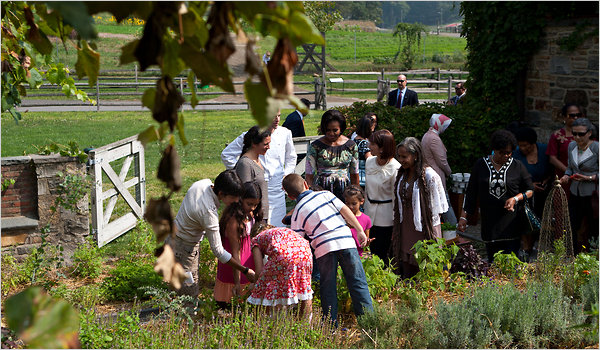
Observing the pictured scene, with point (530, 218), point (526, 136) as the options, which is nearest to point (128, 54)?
point (530, 218)

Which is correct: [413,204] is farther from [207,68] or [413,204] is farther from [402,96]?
[402,96]

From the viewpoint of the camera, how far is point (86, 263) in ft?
22.7

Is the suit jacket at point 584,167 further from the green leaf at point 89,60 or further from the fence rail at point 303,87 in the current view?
the fence rail at point 303,87

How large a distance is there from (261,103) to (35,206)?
6258 mm

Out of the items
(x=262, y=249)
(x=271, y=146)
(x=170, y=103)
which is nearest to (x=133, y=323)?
(x=262, y=249)

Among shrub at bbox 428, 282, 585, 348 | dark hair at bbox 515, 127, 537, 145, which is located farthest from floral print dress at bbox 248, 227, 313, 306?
dark hair at bbox 515, 127, 537, 145

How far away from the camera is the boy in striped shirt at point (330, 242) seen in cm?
502

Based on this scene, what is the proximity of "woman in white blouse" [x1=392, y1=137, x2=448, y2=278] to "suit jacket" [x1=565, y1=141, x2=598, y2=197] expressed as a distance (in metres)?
1.76

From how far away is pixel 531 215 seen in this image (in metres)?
6.48

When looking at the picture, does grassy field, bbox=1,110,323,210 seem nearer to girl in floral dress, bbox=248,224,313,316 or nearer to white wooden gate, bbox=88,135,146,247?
white wooden gate, bbox=88,135,146,247

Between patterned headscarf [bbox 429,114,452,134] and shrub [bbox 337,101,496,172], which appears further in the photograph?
shrub [bbox 337,101,496,172]

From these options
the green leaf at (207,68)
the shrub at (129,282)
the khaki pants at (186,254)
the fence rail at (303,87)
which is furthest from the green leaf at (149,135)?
the fence rail at (303,87)

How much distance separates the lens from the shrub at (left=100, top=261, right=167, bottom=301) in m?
6.12

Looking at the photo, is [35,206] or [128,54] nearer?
[128,54]
